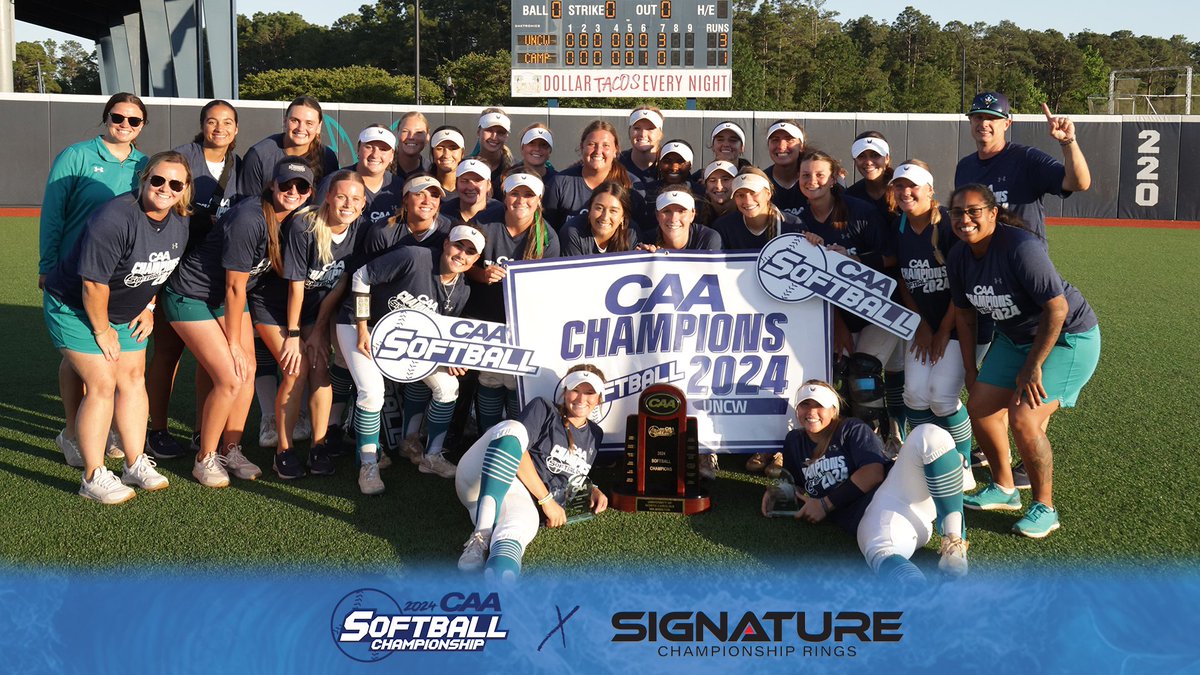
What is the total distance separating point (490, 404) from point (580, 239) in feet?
3.41

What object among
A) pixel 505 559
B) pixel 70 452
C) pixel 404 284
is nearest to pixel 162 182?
pixel 404 284

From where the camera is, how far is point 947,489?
4.20 metres

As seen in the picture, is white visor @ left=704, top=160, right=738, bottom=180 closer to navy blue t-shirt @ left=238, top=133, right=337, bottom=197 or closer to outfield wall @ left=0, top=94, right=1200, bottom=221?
navy blue t-shirt @ left=238, top=133, right=337, bottom=197

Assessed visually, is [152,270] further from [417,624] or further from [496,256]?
[417,624]

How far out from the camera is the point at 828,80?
51.5 meters

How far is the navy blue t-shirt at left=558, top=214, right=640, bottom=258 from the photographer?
18.0ft

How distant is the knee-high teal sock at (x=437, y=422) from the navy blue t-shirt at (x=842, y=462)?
1863 millimetres

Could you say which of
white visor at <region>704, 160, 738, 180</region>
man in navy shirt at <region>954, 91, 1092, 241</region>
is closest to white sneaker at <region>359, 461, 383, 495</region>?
white visor at <region>704, 160, 738, 180</region>

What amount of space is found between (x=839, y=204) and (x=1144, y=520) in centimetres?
218

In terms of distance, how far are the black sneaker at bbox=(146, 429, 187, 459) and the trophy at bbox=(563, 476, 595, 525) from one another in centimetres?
240

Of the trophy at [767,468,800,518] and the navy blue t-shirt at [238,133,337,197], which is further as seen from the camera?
the navy blue t-shirt at [238,133,337,197]

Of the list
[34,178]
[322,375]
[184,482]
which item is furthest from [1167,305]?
[34,178]
